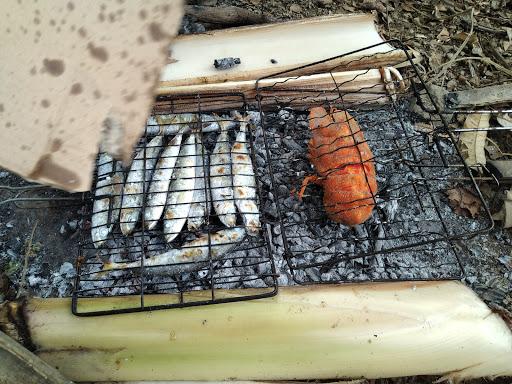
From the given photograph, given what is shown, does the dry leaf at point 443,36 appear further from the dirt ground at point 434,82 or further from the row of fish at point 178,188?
the row of fish at point 178,188

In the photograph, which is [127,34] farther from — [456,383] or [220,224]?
[456,383]

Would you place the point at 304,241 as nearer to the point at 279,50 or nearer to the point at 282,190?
the point at 282,190

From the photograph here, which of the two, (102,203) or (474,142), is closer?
(102,203)

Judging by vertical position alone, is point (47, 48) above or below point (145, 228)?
above

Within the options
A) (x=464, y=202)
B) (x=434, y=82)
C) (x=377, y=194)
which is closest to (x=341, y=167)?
(x=377, y=194)

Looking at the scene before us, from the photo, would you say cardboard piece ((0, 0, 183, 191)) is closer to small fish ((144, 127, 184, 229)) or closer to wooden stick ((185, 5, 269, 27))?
small fish ((144, 127, 184, 229))

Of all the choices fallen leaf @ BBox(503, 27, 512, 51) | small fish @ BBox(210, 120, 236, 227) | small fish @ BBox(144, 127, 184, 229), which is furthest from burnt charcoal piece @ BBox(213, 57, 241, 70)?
fallen leaf @ BBox(503, 27, 512, 51)

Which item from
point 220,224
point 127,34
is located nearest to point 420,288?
point 220,224
